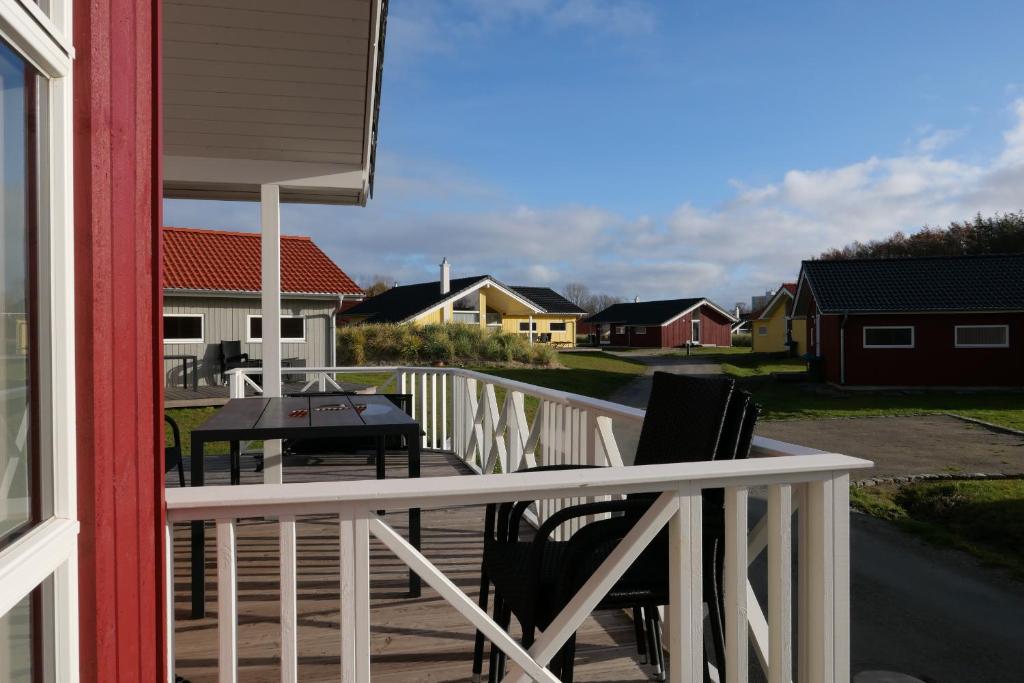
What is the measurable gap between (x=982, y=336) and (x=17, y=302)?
71.5 feet

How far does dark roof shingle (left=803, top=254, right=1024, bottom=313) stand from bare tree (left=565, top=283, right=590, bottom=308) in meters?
53.5

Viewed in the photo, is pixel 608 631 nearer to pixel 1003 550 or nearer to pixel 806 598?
pixel 806 598

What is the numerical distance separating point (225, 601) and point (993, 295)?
71.4ft

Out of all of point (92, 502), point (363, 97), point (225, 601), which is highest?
point (363, 97)

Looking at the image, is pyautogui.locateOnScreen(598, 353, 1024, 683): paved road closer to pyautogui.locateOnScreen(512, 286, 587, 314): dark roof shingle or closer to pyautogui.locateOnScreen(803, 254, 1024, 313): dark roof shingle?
pyautogui.locateOnScreen(803, 254, 1024, 313): dark roof shingle

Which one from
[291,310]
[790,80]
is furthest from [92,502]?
[291,310]

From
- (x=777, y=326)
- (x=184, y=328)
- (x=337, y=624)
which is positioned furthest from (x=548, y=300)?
(x=337, y=624)

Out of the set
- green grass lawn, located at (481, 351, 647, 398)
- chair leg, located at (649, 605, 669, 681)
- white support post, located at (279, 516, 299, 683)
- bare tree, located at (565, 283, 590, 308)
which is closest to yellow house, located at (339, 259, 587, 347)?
green grass lawn, located at (481, 351, 647, 398)

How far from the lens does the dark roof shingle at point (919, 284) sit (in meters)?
18.2

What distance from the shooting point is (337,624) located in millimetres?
2723

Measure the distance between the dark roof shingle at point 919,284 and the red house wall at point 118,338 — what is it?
19.6m

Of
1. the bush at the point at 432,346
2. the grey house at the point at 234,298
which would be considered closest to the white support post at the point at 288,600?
the grey house at the point at 234,298

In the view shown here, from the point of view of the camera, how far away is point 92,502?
103 centimetres

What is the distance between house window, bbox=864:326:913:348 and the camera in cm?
1844
